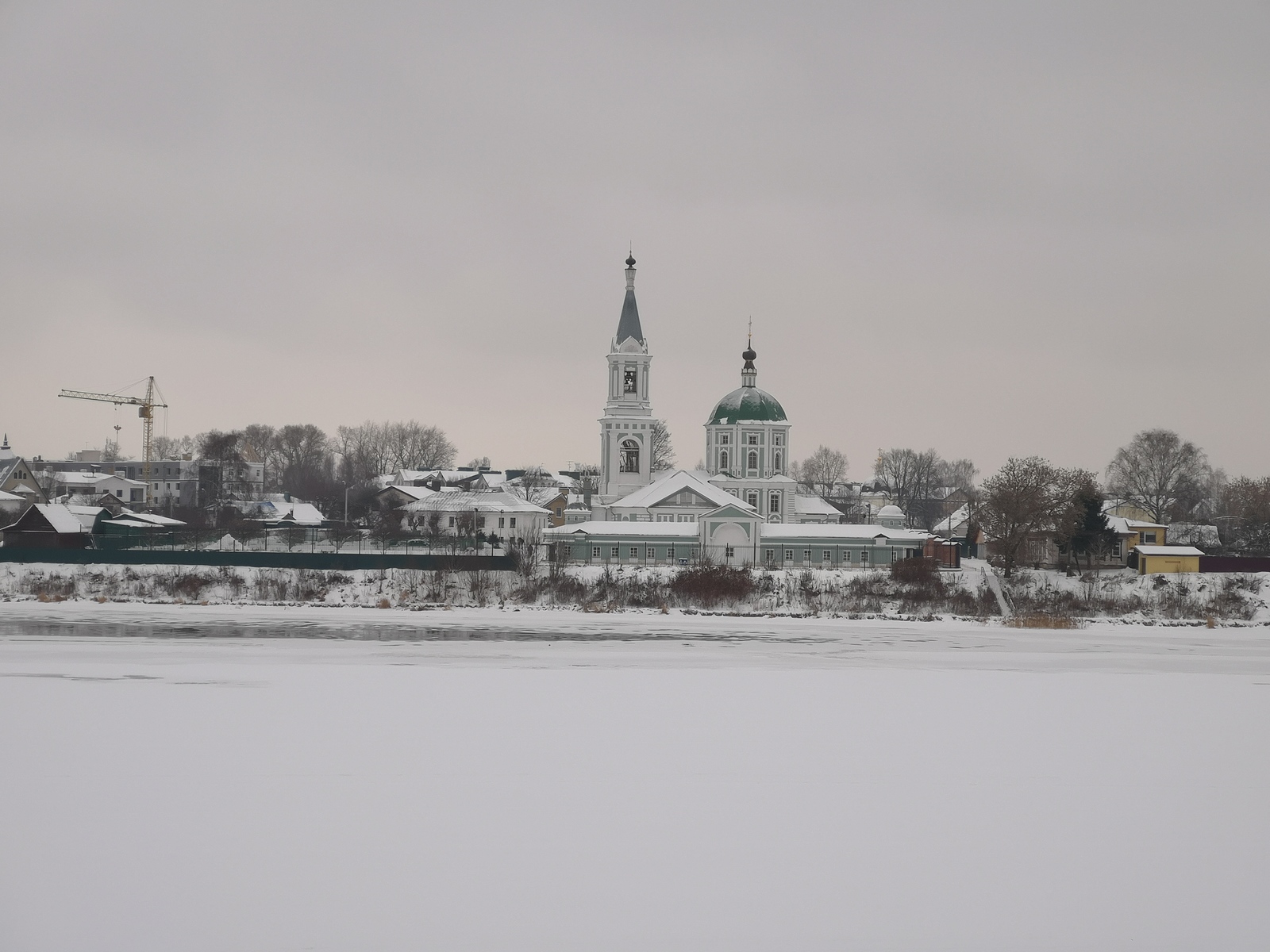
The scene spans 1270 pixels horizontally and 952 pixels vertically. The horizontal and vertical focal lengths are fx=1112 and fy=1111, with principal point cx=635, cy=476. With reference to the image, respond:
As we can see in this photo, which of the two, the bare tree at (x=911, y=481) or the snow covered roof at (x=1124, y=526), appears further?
the bare tree at (x=911, y=481)

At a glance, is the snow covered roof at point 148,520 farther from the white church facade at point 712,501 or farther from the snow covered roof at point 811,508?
the snow covered roof at point 811,508

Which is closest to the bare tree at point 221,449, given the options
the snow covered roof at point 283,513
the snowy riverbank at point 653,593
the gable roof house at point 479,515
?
the snow covered roof at point 283,513

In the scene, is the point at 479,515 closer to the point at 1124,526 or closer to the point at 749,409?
the point at 749,409

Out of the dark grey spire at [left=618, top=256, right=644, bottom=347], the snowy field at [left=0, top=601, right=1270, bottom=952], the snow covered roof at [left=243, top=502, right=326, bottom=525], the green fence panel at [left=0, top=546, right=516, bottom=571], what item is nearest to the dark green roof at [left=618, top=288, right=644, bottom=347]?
the dark grey spire at [left=618, top=256, right=644, bottom=347]

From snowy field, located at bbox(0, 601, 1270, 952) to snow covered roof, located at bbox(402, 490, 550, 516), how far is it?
5210cm

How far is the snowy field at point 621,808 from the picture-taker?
9.77m

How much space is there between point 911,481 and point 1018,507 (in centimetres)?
7803

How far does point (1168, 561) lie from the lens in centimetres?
5538

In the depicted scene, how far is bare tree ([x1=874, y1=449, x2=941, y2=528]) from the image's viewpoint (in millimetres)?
118562

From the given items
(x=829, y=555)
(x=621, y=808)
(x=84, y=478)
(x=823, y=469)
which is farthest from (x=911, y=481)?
(x=621, y=808)

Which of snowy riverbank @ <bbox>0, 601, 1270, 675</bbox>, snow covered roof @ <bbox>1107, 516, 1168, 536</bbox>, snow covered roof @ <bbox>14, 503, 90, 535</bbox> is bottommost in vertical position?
snowy riverbank @ <bbox>0, 601, 1270, 675</bbox>

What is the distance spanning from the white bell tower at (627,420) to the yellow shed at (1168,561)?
3158cm

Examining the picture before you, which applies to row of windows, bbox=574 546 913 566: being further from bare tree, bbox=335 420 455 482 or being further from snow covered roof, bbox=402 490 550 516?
bare tree, bbox=335 420 455 482

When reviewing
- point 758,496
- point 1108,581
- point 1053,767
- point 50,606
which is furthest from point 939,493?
point 1053,767
